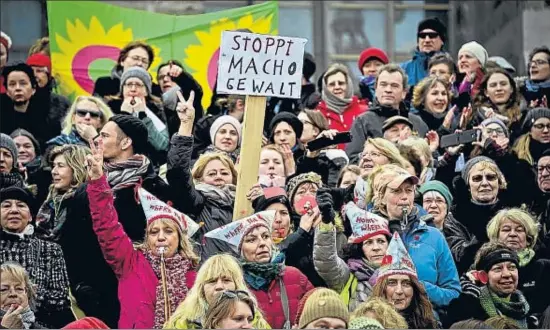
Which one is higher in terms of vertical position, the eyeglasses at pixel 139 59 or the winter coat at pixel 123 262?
the eyeglasses at pixel 139 59

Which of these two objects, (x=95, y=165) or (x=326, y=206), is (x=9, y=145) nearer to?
(x=95, y=165)

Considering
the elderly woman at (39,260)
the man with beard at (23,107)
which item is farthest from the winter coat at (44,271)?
the man with beard at (23,107)

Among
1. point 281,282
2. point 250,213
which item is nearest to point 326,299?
point 281,282

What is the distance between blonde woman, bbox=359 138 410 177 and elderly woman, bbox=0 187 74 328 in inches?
99.2

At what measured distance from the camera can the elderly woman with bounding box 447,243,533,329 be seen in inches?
569

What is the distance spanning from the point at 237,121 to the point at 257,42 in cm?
171

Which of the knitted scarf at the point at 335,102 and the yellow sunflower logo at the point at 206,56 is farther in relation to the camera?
the yellow sunflower logo at the point at 206,56

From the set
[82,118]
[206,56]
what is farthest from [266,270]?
[206,56]

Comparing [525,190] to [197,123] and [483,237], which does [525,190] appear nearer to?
[483,237]

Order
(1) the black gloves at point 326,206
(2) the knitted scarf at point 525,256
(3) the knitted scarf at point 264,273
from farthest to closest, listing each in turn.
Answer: (2) the knitted scarf at point 525,256
(1) the black gloves at point 326,206
(3) the knitted scarf at point 264,273

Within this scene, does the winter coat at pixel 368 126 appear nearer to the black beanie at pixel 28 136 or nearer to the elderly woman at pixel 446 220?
the elderly woman at pixel 446 220

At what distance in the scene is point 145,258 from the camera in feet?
46.1

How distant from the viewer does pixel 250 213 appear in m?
14.7

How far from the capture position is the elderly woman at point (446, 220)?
1545cm
